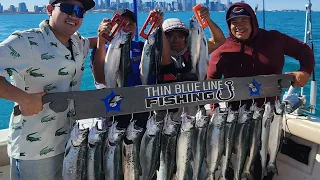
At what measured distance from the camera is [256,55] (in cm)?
331

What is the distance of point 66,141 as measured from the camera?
2.61 metres

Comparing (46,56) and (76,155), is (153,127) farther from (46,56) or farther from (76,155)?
(46,56)

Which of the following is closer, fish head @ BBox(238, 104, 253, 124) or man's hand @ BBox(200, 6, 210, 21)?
fish head @ BBox(238, 104, 253, 124)

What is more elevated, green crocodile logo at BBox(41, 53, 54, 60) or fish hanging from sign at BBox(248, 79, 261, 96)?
green crocodile logo at BBox(41, 53, 54, 60)

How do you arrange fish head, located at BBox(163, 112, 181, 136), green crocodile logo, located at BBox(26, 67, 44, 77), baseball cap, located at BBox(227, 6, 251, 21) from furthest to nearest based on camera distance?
baseball cap, located at BBox(227, 6, 251, 21) < fish head, located at BBox(163, 112, 181, 136) < green crocodile logo, located at BBox(26, 67, 44, 77)

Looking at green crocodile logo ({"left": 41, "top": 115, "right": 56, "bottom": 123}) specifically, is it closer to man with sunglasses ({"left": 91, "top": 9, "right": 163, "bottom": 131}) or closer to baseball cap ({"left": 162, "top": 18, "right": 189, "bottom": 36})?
man with sunglasses ({"left": 91, "top": 9, "right": 163, "bottom": 131})

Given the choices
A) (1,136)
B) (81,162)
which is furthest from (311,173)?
(1,136)

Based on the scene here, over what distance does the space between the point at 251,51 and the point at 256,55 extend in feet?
0.20

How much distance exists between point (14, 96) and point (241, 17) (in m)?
2.13

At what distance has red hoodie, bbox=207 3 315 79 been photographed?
3.29 meters

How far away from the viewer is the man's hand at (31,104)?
221cm

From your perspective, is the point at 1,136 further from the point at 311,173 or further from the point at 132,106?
the point at 311,173

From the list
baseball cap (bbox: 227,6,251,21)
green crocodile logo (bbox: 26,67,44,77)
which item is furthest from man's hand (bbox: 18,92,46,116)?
baseball cap (bbox: 227,6,251,21)

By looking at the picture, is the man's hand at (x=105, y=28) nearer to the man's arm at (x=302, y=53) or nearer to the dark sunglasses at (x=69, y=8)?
the dark sunglasses at (x=69, y=8)
